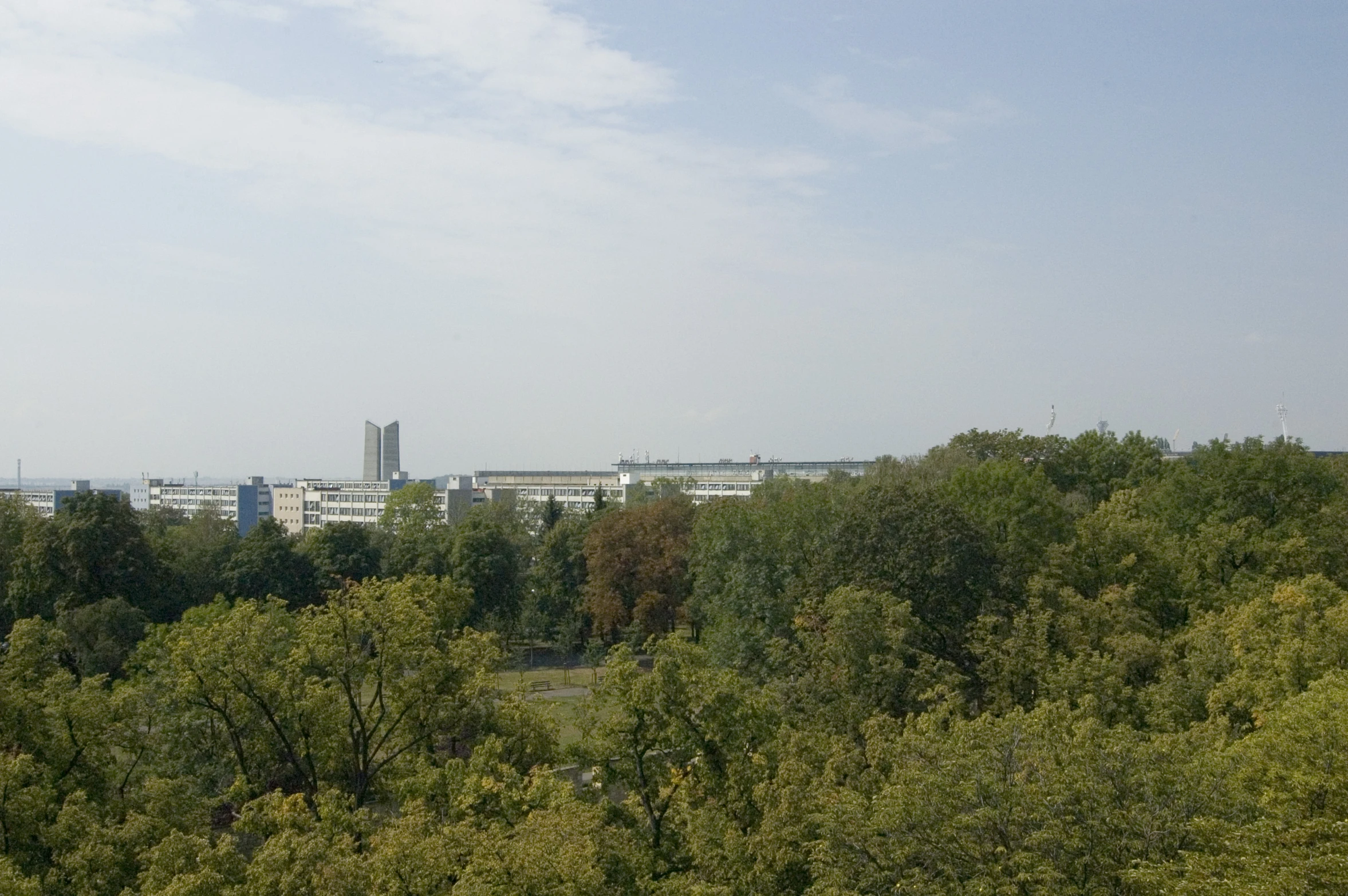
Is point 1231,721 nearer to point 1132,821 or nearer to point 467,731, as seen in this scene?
point 1132,821

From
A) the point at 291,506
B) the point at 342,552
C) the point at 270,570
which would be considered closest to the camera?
the point at 270,570

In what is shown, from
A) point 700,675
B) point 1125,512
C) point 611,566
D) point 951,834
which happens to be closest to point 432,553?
point 611,566

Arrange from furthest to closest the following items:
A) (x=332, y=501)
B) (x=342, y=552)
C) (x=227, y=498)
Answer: (x=227, y=498) < (x=332, y=501) < (x=342, y=552)

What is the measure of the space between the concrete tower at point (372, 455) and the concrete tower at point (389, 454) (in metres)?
0.31

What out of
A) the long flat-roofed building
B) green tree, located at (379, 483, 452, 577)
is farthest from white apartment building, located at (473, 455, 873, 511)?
green tree, located at (379, 483, 452, 577)

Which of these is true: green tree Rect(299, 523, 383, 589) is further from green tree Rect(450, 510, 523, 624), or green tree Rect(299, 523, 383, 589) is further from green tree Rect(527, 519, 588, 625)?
green tree Rect(527, 519, 588, 625)

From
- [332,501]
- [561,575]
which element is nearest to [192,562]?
[561,575]

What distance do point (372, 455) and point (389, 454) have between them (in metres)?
2.20

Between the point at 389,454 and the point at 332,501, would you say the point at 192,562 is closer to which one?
the point at 332,501

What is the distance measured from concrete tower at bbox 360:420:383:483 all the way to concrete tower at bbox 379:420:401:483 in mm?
309

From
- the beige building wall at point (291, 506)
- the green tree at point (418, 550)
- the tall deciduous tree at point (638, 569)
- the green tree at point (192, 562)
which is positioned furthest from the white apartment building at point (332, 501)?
the tall deciduous tree at point (638, 569)

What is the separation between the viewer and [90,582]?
39.7 m

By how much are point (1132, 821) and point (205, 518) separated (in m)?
51.7

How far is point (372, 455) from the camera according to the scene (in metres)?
153
